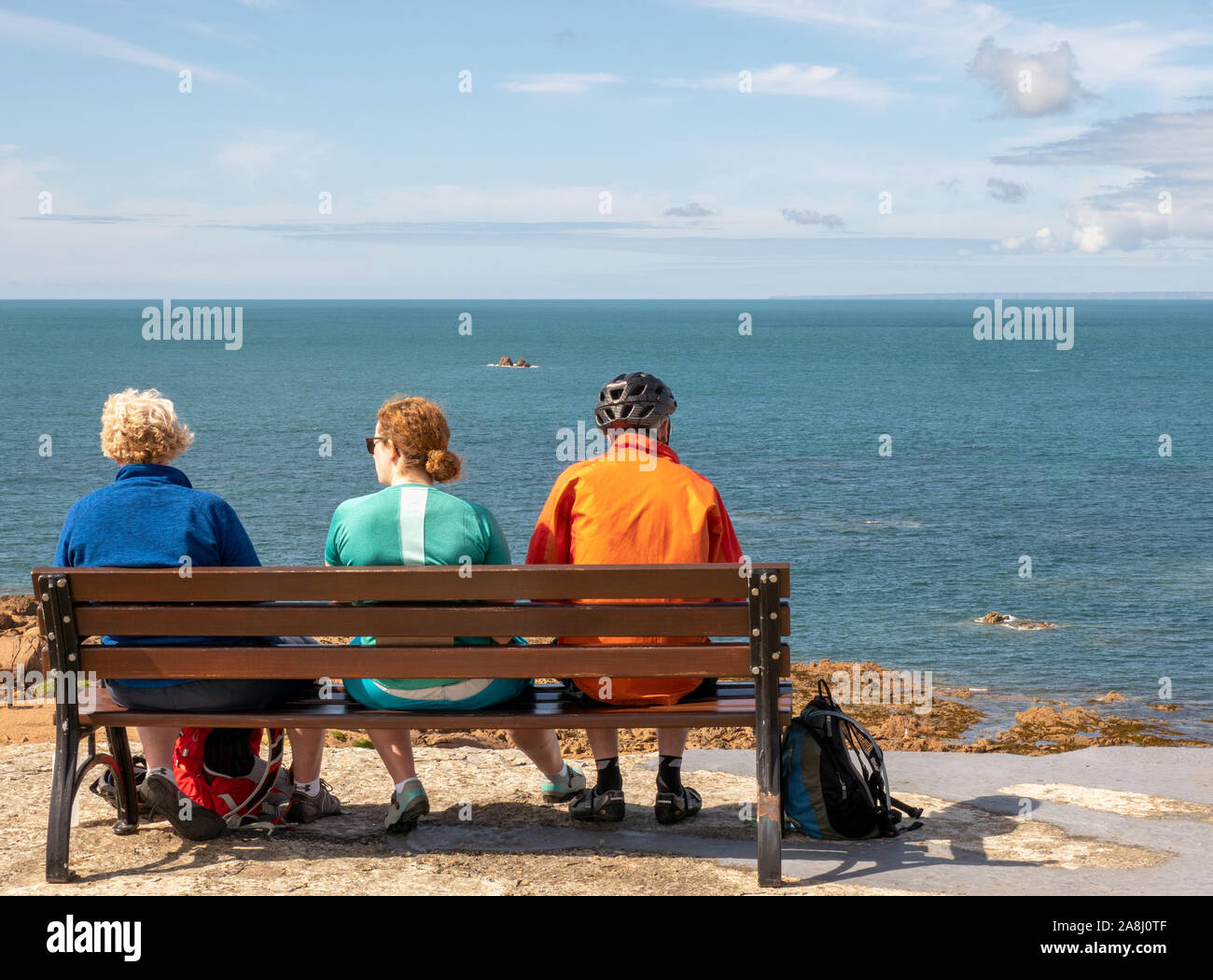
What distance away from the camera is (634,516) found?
475 cm

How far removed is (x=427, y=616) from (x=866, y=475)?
41810 millimetres

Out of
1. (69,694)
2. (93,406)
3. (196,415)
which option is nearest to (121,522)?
(69,694)

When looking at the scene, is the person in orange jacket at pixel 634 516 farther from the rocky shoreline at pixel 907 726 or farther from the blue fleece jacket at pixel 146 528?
the rocky shoreline at pixel 907 726

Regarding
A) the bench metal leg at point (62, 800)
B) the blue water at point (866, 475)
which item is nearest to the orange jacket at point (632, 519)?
the bench metal leg at point (62, 800)

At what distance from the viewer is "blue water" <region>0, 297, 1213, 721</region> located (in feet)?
72.7

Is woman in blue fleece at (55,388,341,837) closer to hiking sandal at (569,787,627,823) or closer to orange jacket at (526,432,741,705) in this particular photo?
orange jacket at (526,432,741,705)

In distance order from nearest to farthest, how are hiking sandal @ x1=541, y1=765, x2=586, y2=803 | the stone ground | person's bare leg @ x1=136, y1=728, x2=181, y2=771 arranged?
1. the stone ground
2. person's bare leg @ x1=136, y1=728, x2=181, y2=771
3. hiking sandal @ x1=541, y1=765, x2=586, y2=803

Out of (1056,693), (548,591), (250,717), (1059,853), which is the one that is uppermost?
(548,591)

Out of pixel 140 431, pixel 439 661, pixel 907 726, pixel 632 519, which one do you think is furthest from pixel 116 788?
pixel 907 726

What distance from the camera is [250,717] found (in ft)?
14.6

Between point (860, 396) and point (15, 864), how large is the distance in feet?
271

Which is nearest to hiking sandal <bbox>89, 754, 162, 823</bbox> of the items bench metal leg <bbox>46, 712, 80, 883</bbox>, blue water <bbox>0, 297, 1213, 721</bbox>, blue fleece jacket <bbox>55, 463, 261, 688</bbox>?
bench metal leg <bbox>46, 712, 80, 883</bbox>
